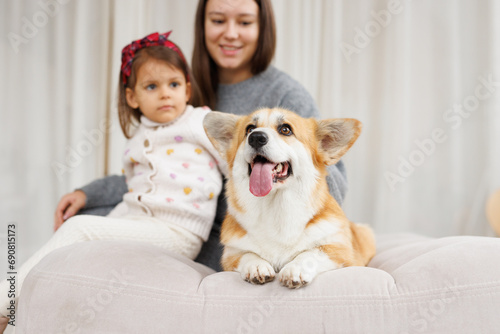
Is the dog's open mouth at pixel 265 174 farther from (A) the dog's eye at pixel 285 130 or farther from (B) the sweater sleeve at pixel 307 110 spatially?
(B) the sweater sleeve at pixel 307 110

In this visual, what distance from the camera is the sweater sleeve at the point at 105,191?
183 centimetres

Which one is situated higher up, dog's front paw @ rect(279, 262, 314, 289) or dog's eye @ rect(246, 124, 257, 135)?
dog's eye @ rect(246, 124, 257, 135)

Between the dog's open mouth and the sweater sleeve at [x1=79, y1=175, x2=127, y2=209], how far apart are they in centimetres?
95

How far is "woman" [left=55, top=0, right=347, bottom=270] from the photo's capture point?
69.2 inches

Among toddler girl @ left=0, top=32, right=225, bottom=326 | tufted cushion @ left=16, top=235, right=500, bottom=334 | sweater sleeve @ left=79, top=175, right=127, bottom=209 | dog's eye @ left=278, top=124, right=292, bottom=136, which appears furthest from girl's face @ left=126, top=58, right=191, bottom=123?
tufted cushion @ left=16, top=235, right=500, bottom=334

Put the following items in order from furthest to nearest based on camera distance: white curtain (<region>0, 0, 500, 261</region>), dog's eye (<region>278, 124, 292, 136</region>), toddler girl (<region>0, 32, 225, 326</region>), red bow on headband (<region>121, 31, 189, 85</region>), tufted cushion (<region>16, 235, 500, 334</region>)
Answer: white curtain (<region>0, 0, 500, 261</region>), red bow on headband (<region>121, 31, 189, 85</region>), toddler girl (<region>0, 32, 225, 326</region>), dog's eye (<region>278, 124, 292, 136</region>), tufted cushion (<region>16, 235, 500, 334</region>)

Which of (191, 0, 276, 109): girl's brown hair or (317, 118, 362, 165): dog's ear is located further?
(191, 0, 276, 109): girl's brown hair

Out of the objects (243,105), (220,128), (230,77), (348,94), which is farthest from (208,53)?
(348,94)

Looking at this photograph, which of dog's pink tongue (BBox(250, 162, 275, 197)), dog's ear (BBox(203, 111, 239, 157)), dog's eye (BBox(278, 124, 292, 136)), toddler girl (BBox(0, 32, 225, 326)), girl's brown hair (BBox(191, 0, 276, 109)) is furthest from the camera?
girl's brown hair (BBox(191, 0, 276, 109))

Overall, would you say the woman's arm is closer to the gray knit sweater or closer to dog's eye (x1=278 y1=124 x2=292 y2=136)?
the gray knit sweater

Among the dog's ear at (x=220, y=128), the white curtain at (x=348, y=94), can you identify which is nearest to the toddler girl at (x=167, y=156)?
the dog's ear at (x=220, y=128)

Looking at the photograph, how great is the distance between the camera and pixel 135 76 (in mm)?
1675

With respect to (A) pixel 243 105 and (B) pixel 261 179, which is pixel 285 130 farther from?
(A) pixel 243 105

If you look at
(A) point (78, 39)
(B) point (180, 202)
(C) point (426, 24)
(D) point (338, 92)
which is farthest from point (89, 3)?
(C) point (426, 24)
